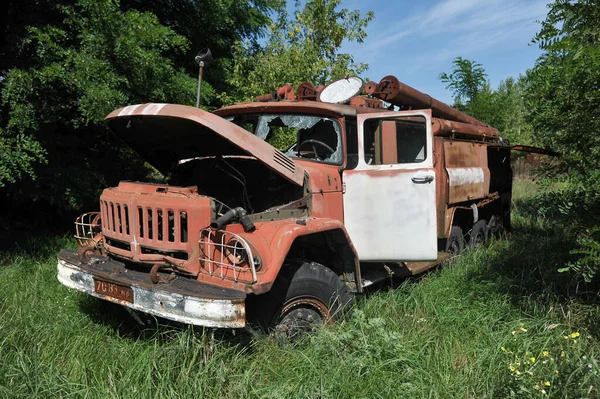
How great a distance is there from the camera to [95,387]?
2.78m

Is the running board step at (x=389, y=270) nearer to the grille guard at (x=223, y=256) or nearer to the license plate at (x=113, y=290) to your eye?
the grille guard at (x=223, y=256)

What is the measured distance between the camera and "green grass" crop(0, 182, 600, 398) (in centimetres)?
277

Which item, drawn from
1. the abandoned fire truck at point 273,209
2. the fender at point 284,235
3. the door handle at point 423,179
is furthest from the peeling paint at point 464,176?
the fender at point 284,235

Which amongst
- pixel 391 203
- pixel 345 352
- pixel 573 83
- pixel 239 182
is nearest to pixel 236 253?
pixel 345 352

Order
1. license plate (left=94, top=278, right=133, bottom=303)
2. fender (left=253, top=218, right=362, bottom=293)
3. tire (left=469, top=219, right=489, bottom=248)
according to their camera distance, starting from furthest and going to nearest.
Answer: tire (left=469, top=219, right=489, bottom=248) < license plate (left=94, top=278, right=133, bottom=303) < fender (left=253, top=218, right=362, bottom=293)

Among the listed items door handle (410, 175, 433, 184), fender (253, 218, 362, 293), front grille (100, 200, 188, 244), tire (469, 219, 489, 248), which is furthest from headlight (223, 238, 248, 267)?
tire (469, 219, 489, 248)

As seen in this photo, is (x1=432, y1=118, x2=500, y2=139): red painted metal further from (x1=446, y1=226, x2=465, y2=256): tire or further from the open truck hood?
the open truck hood

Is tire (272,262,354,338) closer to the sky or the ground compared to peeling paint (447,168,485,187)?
closer to the ground

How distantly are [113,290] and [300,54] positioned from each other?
22.2 feet

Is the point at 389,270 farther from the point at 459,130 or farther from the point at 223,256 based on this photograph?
the point at 459,130

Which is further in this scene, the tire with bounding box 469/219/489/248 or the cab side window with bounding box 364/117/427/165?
the tire with bounding box 469/219/489/248

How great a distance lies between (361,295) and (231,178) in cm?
181

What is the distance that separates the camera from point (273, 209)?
374 centimetres

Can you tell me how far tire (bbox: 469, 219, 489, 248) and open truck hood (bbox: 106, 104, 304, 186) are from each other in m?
3.81
